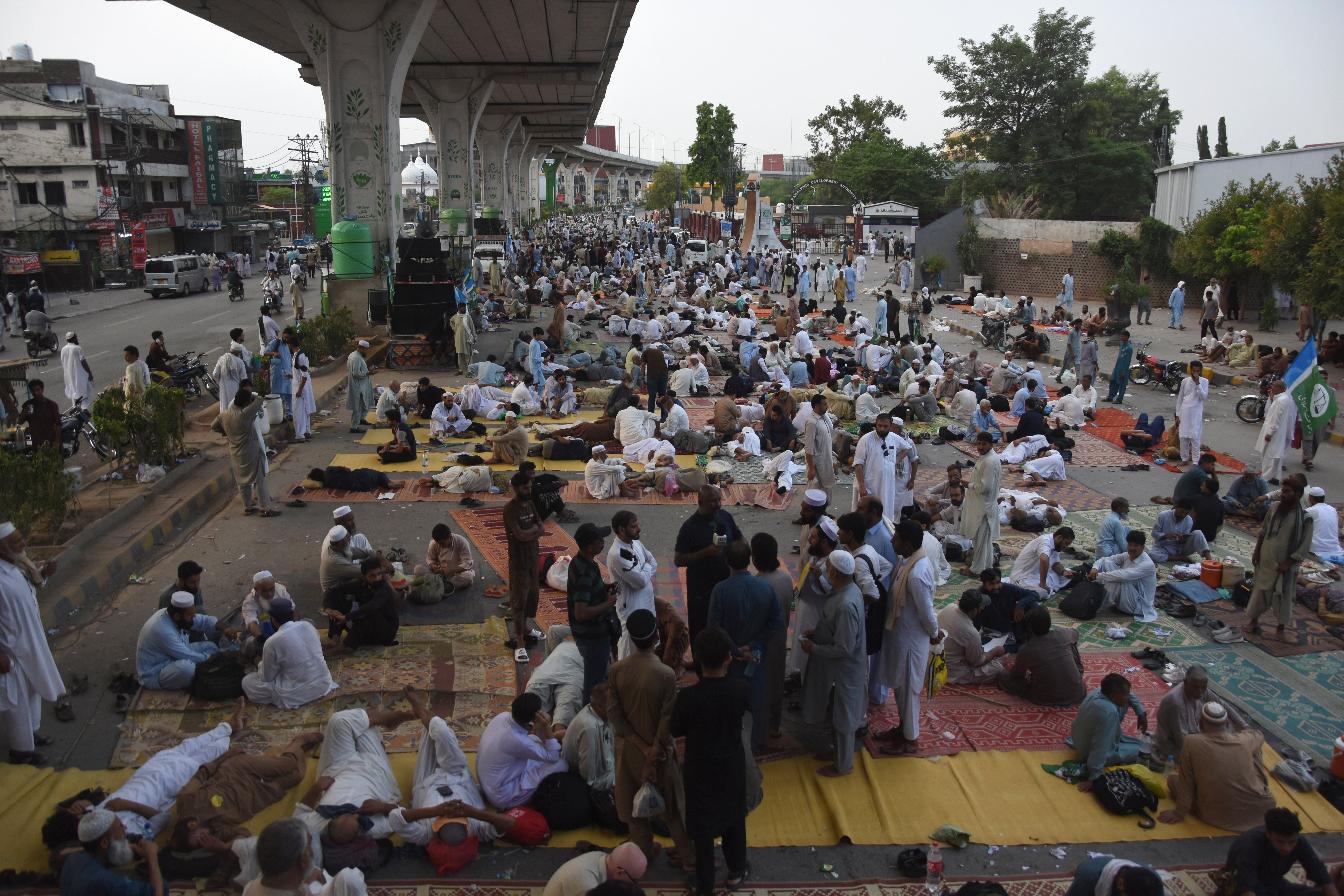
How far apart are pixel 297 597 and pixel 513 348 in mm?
10055

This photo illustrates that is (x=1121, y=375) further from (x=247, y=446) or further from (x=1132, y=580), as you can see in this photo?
(x=247, y=446)

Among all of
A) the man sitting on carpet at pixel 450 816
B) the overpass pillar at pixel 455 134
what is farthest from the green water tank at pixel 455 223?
the man sitting on carpet at pixel 450 816

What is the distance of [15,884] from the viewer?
4.30 metres

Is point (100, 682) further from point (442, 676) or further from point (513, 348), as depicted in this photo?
point (513, 348)

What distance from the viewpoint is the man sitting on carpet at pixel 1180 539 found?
8.88 metres

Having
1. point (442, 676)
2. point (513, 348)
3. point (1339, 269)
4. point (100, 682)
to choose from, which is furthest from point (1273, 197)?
point (100, 682)

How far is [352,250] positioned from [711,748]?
17248 mm

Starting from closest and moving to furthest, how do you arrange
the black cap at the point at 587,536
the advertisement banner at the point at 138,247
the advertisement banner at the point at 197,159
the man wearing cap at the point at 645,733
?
the man wearing cap at the point at 645,733 → the black cap at the point at 587,536 → the advertisement banner at the point at 138,247 → the advertisement banner at the point at 197,159

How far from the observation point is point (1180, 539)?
29.3 feet

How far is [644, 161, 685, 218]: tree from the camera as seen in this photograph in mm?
108312

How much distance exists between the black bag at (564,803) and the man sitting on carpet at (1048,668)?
3.14 m

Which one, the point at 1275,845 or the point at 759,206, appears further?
the point at 759,206

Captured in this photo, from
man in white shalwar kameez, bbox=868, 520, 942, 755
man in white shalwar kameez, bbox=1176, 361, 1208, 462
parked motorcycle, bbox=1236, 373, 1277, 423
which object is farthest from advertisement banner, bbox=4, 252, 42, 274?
parked motorcycle, bbox=1236, 373, 1277, 423

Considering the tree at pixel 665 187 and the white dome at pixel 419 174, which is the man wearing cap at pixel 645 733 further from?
the tree at pixel 665 187
